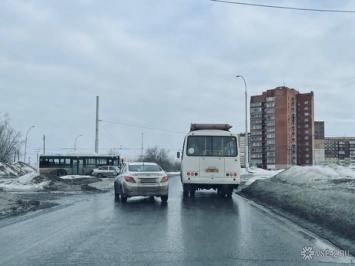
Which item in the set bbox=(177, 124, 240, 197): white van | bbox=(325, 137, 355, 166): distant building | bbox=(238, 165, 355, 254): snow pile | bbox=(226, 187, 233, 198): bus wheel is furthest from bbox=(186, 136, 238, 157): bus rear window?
bbox=(325, 137, 355, 166): distant building

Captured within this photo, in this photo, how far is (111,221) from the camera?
11023mm

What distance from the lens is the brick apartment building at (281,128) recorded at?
108 metres

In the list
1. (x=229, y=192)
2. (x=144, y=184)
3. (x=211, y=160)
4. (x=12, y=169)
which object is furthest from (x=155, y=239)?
(x=12, y=169)

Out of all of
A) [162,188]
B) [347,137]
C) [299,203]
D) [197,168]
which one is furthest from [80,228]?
[347,137]

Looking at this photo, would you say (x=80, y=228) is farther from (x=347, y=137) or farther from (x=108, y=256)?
(x=347, y=137)

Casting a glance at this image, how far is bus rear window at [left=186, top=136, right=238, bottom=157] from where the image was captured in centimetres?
1928

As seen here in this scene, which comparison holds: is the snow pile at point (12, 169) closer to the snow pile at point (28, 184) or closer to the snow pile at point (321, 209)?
the snow pile at point (28, 184)

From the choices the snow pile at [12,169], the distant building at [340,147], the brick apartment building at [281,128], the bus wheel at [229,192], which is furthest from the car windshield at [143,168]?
the distant building at [340,147]

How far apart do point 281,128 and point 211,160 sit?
93447mm

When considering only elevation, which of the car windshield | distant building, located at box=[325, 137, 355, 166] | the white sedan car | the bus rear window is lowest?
the white sedan car

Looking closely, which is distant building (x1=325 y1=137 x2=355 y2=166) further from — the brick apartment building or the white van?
the white van

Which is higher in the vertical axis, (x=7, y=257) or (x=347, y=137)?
(x=347, y=137)

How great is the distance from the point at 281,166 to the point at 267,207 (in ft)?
→ 318

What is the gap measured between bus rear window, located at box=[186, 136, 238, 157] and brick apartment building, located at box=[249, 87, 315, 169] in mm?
90944
